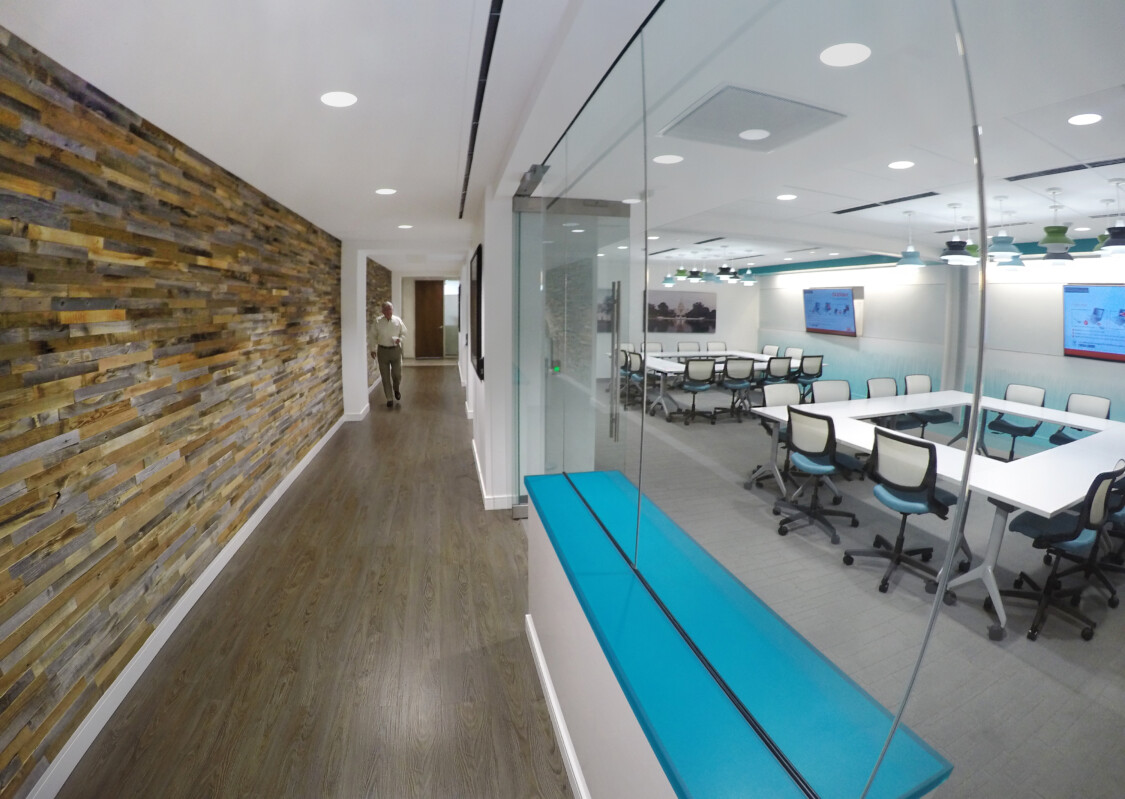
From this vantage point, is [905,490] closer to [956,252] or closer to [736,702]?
[956,252]

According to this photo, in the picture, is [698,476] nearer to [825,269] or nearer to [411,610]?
[825,269]

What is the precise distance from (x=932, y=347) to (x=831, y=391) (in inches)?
6.7

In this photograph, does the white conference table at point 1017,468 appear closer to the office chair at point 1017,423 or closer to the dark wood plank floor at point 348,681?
the office chair at point 1017,423

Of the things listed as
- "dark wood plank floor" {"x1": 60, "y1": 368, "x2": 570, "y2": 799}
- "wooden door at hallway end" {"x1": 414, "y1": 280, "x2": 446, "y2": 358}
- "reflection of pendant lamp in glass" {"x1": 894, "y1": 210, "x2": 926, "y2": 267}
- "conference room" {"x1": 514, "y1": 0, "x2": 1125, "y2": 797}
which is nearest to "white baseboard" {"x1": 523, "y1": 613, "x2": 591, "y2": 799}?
"dark wood plank floor" {"x1": 60, "y1": 368, "x2": 570, "y2": 799}

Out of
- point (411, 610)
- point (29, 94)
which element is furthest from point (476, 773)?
point (29, 94)

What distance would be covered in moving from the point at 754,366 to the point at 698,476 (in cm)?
41

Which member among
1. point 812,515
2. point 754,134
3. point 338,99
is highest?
point 338,99

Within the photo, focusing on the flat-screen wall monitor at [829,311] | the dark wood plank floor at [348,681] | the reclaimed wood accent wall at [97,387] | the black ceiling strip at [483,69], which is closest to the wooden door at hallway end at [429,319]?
the dark wood plank floor at [348,681]

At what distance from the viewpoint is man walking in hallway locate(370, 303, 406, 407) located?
24.8 feet

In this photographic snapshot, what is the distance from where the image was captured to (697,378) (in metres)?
1.02

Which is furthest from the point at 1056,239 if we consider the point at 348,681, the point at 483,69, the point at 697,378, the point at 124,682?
the point at 124,682

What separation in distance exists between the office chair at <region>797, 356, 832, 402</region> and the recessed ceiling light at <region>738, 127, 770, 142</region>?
0.48 m

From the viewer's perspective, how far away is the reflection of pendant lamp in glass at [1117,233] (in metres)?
0.37

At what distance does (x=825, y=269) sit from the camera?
734mm
